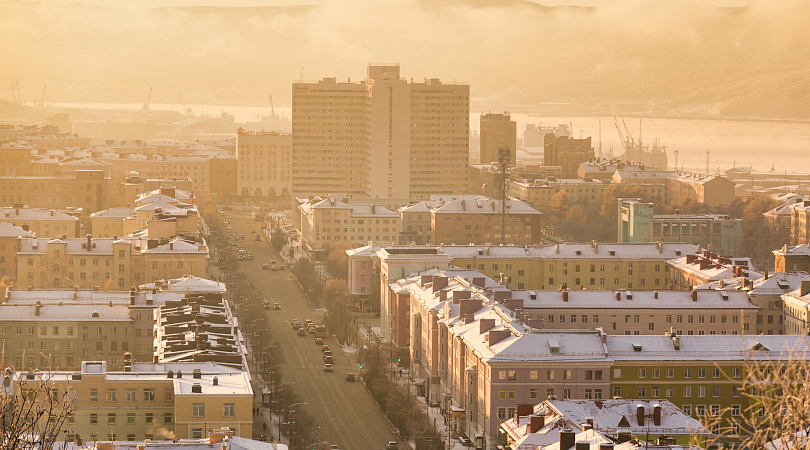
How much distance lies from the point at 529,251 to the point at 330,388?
12307 mm

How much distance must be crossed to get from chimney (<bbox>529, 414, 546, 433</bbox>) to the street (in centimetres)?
610

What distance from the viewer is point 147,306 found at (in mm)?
31188

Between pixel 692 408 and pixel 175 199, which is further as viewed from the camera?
pixel 175 199

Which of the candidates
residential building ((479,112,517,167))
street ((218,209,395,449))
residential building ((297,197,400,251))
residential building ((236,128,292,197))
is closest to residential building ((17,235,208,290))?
street ((218,209,395,449))

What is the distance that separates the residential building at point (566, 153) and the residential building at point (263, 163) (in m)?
16.5

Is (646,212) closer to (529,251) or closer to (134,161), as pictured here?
(529,251)

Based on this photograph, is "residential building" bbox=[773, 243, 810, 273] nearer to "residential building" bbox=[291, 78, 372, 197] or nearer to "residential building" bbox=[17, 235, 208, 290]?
"residential building" bbox=[17, 235, 208, 290]

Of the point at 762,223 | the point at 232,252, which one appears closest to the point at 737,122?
the point at 762,223

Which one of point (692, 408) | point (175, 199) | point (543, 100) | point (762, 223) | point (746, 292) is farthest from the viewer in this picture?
point (543, 100)

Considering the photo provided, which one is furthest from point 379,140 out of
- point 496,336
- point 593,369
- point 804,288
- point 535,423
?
point 535,423

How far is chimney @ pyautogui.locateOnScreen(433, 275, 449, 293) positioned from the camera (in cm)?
3272

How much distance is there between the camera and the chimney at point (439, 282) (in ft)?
107

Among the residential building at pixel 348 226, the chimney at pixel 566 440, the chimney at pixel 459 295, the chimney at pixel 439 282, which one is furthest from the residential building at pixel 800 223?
the chimney at pixel 566 440

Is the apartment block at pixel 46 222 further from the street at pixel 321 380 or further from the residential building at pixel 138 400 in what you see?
the residential building at pixel 138 400
